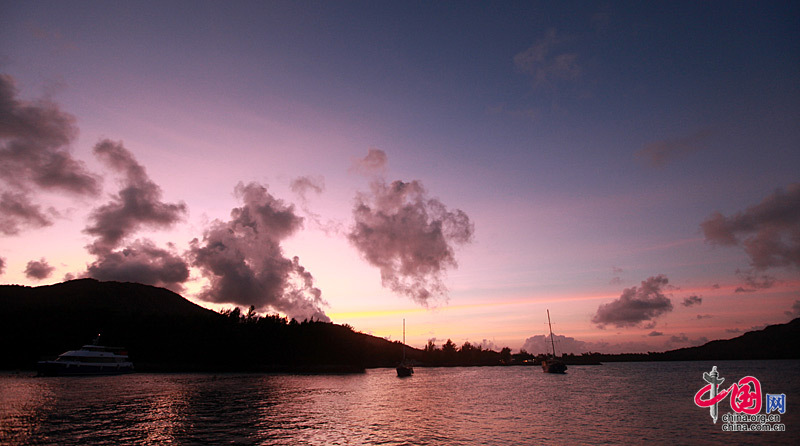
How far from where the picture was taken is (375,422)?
52.1 meters

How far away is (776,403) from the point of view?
6812cm

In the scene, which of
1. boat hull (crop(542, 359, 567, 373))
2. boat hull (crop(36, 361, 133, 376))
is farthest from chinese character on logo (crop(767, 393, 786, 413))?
boat hull (crop(36, 361, 133, 376))

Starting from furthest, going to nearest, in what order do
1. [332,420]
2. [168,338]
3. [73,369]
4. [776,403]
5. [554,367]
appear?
[554,367] → [168,338] → [73,369] → [776,403] → [332,420]

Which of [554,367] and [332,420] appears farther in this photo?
[554,367]

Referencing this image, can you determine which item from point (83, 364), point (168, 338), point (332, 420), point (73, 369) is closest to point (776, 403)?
point (332, 420)

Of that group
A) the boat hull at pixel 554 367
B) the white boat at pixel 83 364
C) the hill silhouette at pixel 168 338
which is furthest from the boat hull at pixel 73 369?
the boat hull at pixel 554 367

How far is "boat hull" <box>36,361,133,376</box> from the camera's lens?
324ft

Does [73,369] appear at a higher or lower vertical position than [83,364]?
lower

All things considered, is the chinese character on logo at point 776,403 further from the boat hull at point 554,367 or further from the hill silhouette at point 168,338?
the hill silhouette at point 168,338

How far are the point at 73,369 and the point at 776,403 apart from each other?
148295 millimetres

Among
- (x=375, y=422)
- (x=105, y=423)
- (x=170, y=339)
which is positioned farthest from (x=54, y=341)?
(x=375, y=422)

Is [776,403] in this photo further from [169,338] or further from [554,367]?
[169,338]

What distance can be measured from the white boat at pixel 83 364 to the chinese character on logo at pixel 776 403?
142 m

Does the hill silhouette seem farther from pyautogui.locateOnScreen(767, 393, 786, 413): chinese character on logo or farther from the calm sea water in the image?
pyautogui.locateOnScreen(767, 393, 786, 413): chinese character on logo
